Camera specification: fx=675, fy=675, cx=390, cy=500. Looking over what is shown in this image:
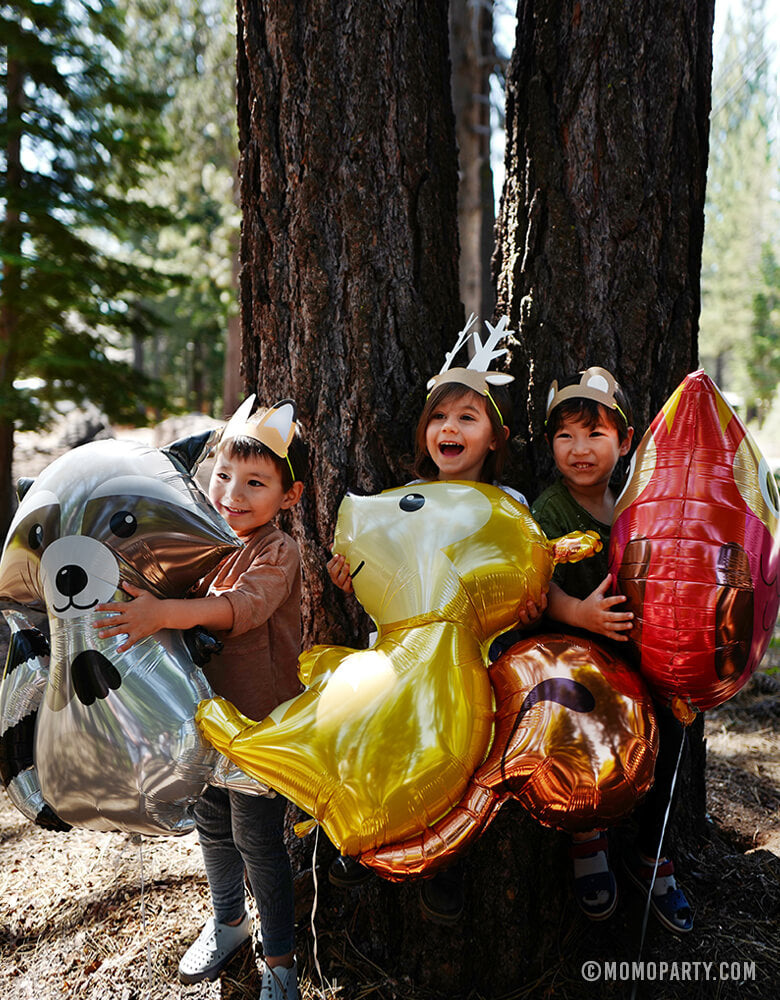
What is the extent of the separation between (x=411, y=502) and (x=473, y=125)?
25.1ft

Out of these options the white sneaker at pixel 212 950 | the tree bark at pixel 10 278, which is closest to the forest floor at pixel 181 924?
the white sneaker at pixel 212 950

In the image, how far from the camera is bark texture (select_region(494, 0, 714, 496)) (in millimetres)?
2148

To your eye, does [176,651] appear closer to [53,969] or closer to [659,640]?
[659,640]

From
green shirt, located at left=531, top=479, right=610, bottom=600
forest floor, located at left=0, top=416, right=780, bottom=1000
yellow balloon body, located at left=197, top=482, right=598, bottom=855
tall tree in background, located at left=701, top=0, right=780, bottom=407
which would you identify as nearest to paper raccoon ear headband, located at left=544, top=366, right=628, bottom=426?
green shirt, located at left=531, top=479, right=610, bottom=600

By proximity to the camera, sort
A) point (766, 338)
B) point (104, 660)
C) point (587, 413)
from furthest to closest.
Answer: point (766, 338) → point (587, 413) → point (104, 660)

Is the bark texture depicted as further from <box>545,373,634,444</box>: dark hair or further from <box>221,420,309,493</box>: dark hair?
<box>221,420,309,493</box>: dark hair

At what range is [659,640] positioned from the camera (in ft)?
4.66

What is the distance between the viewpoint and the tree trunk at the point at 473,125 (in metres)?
7.69

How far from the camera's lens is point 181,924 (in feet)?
7.52

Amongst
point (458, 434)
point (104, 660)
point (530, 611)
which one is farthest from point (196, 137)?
point (530, 611)

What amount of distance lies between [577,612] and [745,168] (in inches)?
1237

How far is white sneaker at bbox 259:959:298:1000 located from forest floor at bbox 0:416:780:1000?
0.48 feet

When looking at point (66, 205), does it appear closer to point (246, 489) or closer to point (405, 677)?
point (246, 489)

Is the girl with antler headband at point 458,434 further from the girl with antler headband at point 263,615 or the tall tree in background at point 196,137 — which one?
the tall tree in background at point 196,137
